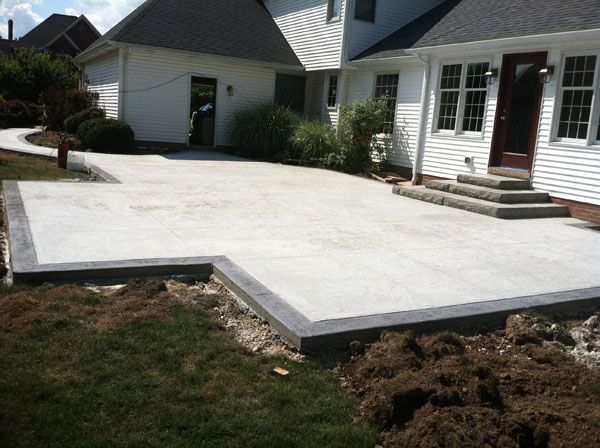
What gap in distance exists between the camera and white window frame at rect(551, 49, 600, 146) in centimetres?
953

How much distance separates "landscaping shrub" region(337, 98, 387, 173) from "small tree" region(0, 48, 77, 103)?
17613mm

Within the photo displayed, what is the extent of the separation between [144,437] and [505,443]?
1.70m

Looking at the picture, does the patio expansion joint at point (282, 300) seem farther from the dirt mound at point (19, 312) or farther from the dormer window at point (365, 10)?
the dormer window at point (365, 10)

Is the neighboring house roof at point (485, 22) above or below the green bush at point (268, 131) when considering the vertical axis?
above

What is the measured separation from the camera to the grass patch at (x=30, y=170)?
1035 centimetres

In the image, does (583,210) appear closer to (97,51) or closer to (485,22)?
(485,22)

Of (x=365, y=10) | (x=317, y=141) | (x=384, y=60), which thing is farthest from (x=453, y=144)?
(x=365, y=10)

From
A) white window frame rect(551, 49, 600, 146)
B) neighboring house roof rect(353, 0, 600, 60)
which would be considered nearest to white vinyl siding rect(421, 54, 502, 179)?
neighboring house roof rect(353, 0, 600, 60)

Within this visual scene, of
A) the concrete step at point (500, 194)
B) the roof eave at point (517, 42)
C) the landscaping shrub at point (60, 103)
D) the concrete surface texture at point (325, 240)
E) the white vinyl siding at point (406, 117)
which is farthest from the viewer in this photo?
the landscaping shrub at point (60, 103)

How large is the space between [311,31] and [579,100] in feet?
34.5

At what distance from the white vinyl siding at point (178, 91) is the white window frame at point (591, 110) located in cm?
1091

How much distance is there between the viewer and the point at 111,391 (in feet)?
10.1

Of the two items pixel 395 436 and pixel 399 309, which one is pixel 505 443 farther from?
pixel 399 309

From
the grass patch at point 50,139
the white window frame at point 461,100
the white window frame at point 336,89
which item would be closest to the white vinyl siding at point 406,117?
the white window frame at point 461,100
